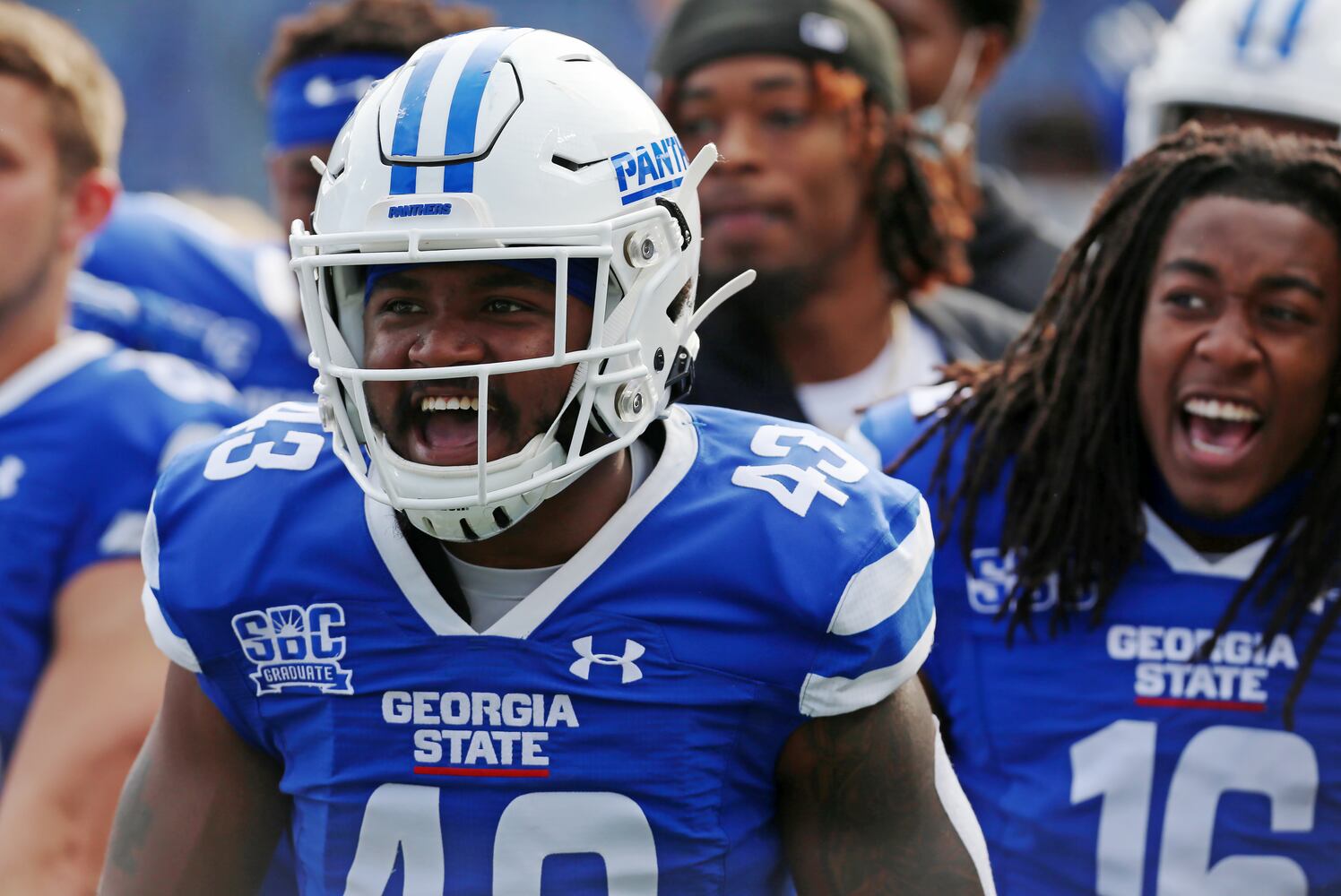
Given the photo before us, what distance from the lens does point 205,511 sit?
233cm

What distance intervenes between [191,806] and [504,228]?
0.84m

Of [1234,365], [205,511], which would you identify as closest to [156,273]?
[205,511]

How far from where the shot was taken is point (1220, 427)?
9.36ft

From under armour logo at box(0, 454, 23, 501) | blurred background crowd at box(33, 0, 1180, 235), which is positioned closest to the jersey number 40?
under armour logo at box(0, 454, 23, 501)

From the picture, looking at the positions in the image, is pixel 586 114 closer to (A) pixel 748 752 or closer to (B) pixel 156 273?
(A) pixel 748 752

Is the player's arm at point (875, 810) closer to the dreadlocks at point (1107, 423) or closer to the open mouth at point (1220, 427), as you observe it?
the dreadlocks at point (1107, 423)

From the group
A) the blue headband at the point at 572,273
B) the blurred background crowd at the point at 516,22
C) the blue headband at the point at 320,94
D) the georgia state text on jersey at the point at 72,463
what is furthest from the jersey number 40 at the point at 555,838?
the blurred background crowd at the point at 516,22

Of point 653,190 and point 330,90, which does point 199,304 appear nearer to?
point 330,90

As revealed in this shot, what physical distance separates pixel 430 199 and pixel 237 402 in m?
1.76

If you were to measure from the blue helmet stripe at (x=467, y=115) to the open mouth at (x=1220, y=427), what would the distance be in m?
1.21

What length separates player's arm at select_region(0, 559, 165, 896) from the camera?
10.4 ft

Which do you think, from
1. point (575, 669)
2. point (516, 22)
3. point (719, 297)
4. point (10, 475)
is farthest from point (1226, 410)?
point (516, 22)

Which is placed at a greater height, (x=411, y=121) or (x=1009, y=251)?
(x=411, y=121)

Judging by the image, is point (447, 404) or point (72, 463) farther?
point (72, 463)
